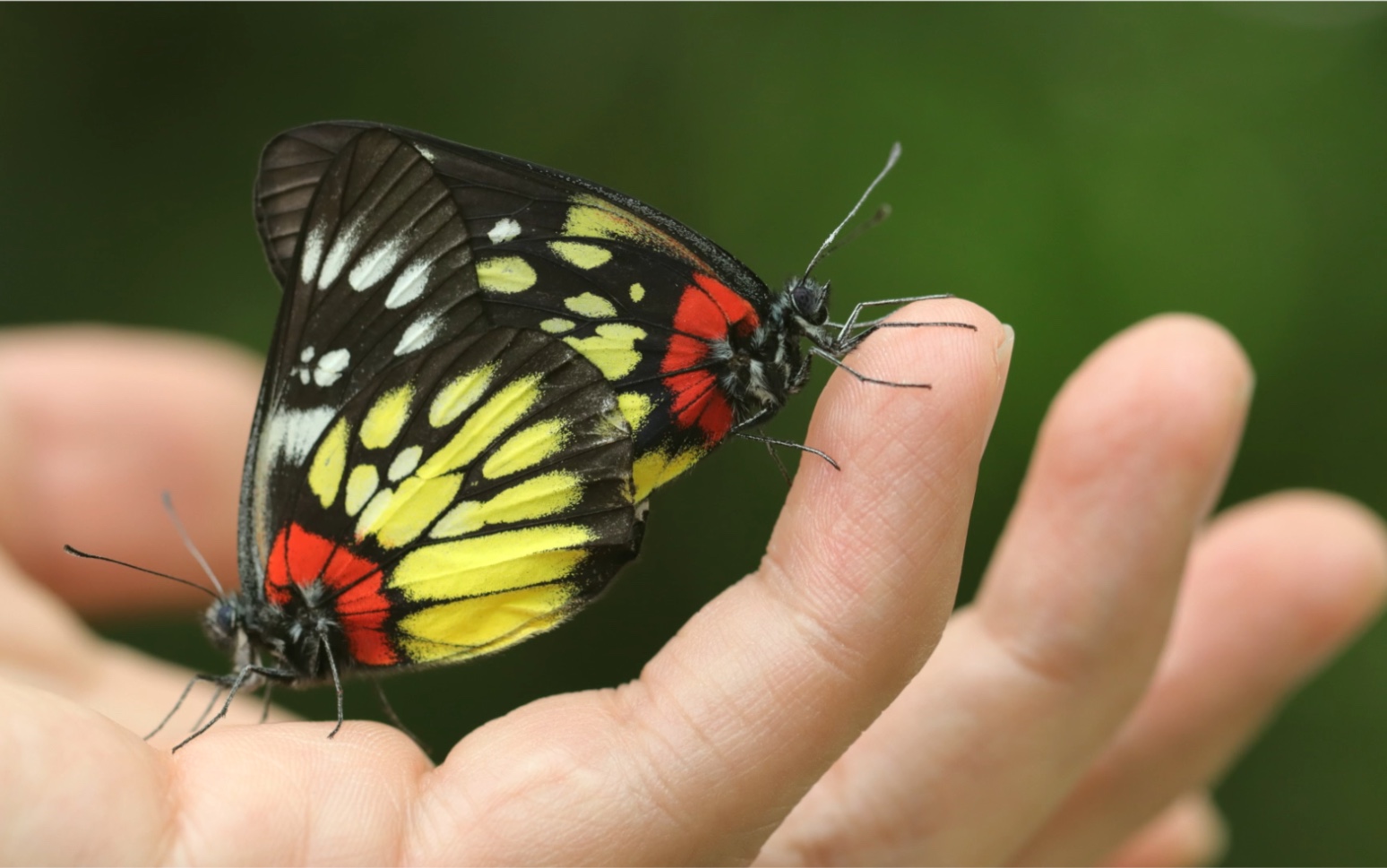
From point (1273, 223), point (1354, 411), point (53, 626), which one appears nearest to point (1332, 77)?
point (1273, 223)

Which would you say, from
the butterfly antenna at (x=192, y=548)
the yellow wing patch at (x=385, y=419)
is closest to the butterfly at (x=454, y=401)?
the yellow wing patch at (x=385, y=419)

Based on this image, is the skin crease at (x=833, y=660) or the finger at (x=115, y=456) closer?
the skin crease at (x=833, y=660)

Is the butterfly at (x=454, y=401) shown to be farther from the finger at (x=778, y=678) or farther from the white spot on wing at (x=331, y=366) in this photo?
the finger at (x=778, y=678)

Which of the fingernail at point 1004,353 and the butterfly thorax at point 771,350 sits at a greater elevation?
the fingernail at point 1004,353

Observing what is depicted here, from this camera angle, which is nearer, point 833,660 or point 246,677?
point 833,660

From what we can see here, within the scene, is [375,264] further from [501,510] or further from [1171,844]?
[1171,844]

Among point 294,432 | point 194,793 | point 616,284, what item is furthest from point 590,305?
point 194,793
